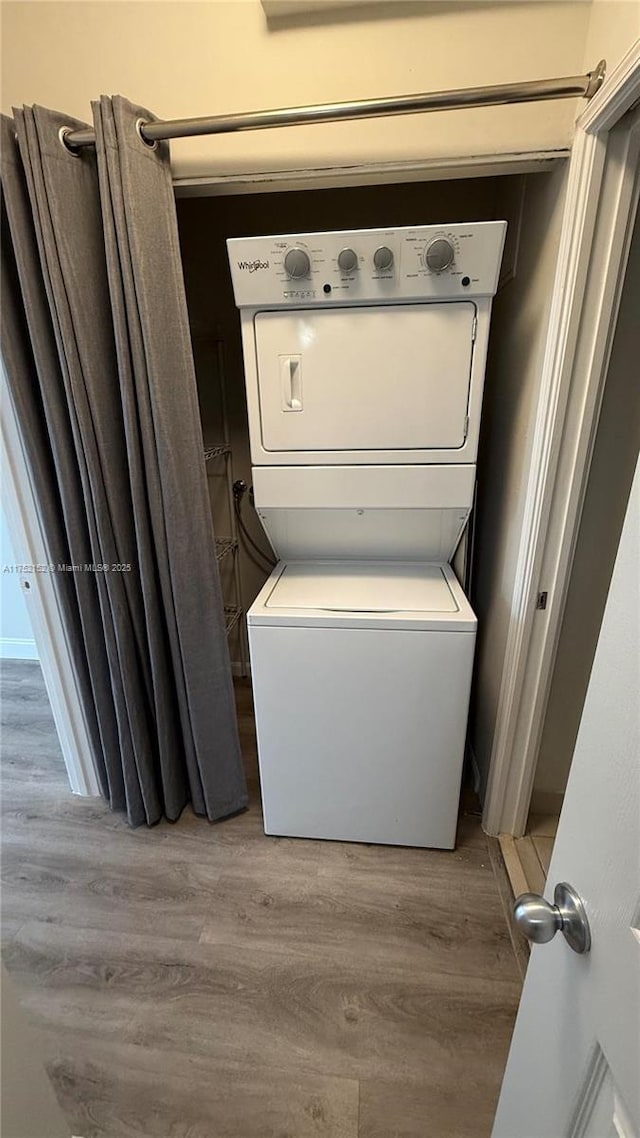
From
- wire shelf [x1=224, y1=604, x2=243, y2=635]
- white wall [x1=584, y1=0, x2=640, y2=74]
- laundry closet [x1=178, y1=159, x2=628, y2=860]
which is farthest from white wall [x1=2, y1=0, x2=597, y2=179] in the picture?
wire shelf [x1=224, y1=604, x2=243, y2=635]

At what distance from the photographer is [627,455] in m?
1.42

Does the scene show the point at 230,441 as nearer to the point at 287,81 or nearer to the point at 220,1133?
the point at 287,81

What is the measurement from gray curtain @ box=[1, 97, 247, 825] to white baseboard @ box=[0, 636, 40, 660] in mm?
1517

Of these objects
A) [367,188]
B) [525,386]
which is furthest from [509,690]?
[367,188]

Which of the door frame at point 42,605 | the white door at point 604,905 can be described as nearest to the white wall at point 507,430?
the white door at point 604,905

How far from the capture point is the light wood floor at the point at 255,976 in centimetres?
116

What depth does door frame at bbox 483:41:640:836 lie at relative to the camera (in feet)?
3.78

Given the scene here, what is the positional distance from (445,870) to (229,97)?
7.40 ft

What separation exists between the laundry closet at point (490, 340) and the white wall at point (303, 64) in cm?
15

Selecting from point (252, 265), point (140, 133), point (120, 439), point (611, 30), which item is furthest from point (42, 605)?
point (611, 30)

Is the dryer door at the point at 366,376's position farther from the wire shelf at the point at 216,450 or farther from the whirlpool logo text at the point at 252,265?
the wire shelf at the point at 216,450

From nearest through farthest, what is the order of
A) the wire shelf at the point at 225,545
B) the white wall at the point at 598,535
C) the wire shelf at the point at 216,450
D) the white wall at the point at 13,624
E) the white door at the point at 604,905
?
the white door at the point at 604,905, the white wall at the point at 598,535, the wire shelf at the point at 216,450, the wire shelf at the point at 225,545, the white wall at the point at 13,624

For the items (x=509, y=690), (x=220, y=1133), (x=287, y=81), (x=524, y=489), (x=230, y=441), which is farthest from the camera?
(x=230, y=441)

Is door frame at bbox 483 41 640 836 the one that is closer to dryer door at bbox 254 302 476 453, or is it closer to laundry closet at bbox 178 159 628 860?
laundry closet at bbox 178 159 628 860
